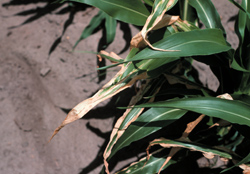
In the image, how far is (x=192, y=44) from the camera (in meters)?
0.61

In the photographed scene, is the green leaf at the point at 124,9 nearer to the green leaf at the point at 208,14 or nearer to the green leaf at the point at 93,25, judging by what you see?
the green leaf at the point at 208,14

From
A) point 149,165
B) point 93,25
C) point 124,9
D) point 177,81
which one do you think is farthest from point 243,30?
point 93,25

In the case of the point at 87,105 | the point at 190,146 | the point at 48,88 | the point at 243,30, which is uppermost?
the point at 243,30

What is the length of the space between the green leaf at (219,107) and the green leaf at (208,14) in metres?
0.27

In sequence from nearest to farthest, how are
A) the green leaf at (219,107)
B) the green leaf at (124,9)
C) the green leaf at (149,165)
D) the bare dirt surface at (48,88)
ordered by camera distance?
the green leaf at (219,107)
the green leaf at (124,9)
the green leaf at (149,165)
the bare dirt surface at (48,88)

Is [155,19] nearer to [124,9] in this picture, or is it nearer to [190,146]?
[124,9]

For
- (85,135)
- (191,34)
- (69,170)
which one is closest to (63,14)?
(85,135)

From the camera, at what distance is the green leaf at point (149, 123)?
2.34 ft

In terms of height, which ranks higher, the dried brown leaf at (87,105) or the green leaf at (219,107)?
the green leaf at (219,107)

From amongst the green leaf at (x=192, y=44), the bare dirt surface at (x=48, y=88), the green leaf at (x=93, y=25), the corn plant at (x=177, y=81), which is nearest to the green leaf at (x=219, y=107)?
the corn plant at (x=177, y=81)

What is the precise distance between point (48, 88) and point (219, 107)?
82cm

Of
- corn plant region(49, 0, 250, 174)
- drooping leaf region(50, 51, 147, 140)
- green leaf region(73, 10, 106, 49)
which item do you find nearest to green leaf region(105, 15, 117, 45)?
green leaf region(73, 10, 106, 49)

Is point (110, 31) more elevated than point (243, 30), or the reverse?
point (243, 30)

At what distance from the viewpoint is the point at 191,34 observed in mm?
626
